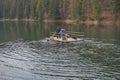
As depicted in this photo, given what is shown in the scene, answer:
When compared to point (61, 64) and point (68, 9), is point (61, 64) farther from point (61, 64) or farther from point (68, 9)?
point (68, 9)

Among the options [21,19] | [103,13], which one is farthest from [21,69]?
[21,19]

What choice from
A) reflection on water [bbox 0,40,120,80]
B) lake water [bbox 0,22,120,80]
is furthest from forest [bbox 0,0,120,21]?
lake water [bbox 0,22,120,80]

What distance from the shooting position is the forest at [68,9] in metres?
117

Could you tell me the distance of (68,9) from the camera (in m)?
148

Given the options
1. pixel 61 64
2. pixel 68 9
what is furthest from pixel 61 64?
pixel 68 9

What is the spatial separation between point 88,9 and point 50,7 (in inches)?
1105

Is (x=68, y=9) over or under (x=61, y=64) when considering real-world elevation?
under

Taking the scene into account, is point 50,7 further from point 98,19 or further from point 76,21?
point 98,19

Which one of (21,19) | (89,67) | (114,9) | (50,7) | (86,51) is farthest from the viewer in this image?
(21,19)

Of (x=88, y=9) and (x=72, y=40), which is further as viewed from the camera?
(x=88, y=9)

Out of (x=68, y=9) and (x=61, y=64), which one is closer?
(x=61, y=64)

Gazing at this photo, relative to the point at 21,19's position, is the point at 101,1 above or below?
above

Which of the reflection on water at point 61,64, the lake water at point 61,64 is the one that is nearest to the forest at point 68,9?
the reflection on water at point 61,64

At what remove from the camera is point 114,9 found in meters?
111
